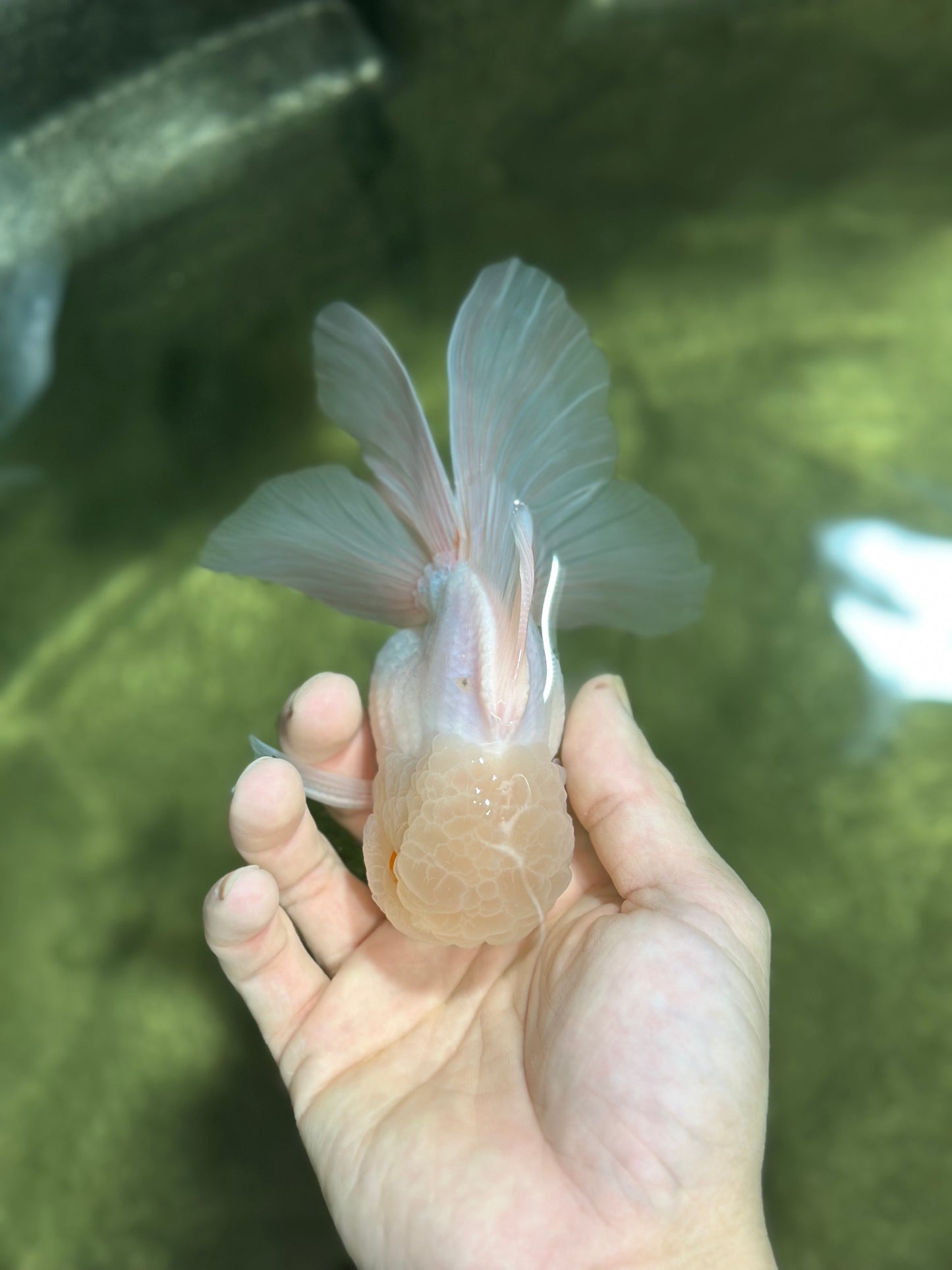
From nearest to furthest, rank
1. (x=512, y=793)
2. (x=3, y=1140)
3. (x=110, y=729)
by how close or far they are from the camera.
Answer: (x=512, y=793)
(x=3, y=1140)
(x=110, y=729)

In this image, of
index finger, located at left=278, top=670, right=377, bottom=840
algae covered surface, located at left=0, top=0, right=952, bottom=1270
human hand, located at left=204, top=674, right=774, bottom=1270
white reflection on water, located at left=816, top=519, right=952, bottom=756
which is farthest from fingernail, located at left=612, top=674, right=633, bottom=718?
white reflection on water, located at left=816, top=519, right=952, bottom=756


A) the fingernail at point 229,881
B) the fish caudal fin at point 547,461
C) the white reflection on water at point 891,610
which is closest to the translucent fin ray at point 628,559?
the fish caudal fin at point 547,461

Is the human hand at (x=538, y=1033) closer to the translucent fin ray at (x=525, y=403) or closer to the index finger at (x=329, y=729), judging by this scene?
the index finger at (x=329, y=729)

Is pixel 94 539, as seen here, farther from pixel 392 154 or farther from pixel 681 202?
pixel 681 202

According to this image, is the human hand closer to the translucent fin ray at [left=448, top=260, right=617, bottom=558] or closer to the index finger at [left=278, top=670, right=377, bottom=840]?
the index finger at [left=278, top=670, right=377, bottom=840]

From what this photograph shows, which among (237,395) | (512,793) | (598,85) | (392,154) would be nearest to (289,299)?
(237,395)
